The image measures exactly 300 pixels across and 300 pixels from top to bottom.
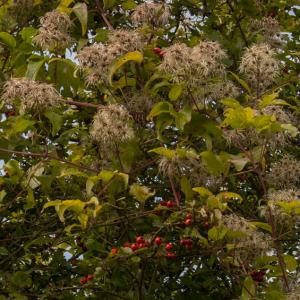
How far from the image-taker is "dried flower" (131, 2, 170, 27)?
4.67m

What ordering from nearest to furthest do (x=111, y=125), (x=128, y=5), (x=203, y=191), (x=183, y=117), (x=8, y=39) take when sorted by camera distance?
(x=203, y=191)
(x=111, y=125)
(x=183, y=117)
(x=8, y=39)
(x=128, y=5)

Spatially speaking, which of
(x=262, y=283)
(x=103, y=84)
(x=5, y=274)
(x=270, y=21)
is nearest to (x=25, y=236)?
(x=5, y=274)

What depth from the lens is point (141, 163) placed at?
463 cm

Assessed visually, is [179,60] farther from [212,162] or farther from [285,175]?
[285,175]

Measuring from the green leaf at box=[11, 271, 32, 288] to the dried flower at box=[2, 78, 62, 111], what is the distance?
116cm

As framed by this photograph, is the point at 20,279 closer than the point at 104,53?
No

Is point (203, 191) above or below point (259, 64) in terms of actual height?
below

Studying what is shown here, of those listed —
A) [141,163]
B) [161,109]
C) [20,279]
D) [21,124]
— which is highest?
[161,109]

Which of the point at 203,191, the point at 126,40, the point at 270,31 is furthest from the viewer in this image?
the point at 270,31

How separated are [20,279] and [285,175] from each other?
168cm

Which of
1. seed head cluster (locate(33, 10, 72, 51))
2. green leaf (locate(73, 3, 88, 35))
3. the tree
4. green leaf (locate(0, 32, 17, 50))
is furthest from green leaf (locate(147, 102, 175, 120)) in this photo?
green leaf (locate(0, 32, 17, 50))

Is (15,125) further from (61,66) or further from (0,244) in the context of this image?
(0,244)

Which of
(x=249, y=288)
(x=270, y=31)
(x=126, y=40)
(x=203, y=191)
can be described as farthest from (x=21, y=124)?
(x=270, y=31)

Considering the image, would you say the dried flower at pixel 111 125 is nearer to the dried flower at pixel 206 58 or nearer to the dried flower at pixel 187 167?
the dried flower at pixel 187 167
